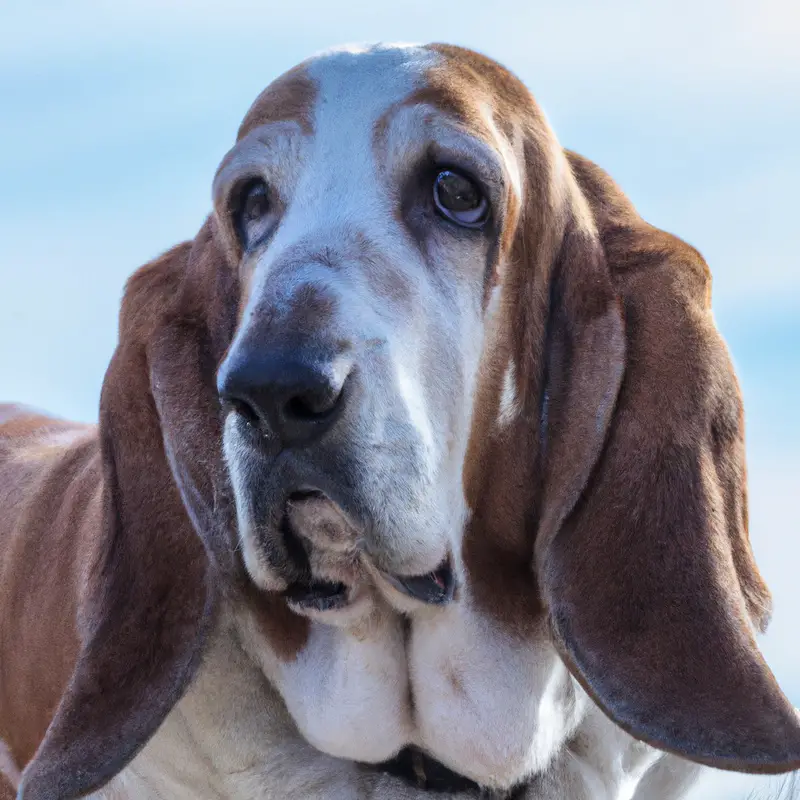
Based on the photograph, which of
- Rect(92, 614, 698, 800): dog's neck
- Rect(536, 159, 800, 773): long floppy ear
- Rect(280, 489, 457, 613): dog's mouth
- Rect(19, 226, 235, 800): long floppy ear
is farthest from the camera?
Rect(92, 614, 698, 800): dog's neck

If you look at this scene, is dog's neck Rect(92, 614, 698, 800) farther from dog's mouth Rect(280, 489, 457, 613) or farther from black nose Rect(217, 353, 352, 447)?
black nose Rect(217, 353, 352, 447)

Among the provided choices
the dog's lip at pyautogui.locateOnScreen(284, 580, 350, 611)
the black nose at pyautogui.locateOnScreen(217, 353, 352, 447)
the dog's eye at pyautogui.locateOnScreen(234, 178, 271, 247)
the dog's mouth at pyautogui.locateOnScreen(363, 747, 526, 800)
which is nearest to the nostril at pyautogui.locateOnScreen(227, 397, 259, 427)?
the black nose at pyautogui.locateOnScreen(217, 353, 352, 447)

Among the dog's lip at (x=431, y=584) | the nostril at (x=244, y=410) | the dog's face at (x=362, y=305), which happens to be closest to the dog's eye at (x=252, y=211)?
the dog's face at (x=362, y=305)

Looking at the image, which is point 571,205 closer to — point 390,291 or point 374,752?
point 390,291

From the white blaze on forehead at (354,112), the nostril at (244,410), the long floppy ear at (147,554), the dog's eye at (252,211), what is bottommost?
the long floppy ear at (147,554)

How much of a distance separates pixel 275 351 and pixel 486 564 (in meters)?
0.76

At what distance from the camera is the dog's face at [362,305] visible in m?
2.22

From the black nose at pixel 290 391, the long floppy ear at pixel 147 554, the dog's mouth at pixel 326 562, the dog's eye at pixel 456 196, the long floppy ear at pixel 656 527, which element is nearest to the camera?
the black nose at pixel 290 391

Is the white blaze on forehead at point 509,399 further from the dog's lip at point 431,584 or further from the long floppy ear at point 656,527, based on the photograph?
the dog's lip at point 431,584

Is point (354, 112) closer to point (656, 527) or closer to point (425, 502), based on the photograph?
point (425, 502)

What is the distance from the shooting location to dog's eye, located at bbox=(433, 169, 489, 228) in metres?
2.60

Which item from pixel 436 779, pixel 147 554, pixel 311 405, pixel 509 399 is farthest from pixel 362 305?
pixel 436 779

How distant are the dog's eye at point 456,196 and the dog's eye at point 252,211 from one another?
364 millimetres

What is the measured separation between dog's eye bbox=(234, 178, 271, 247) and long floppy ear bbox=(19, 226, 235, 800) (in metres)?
0.20
